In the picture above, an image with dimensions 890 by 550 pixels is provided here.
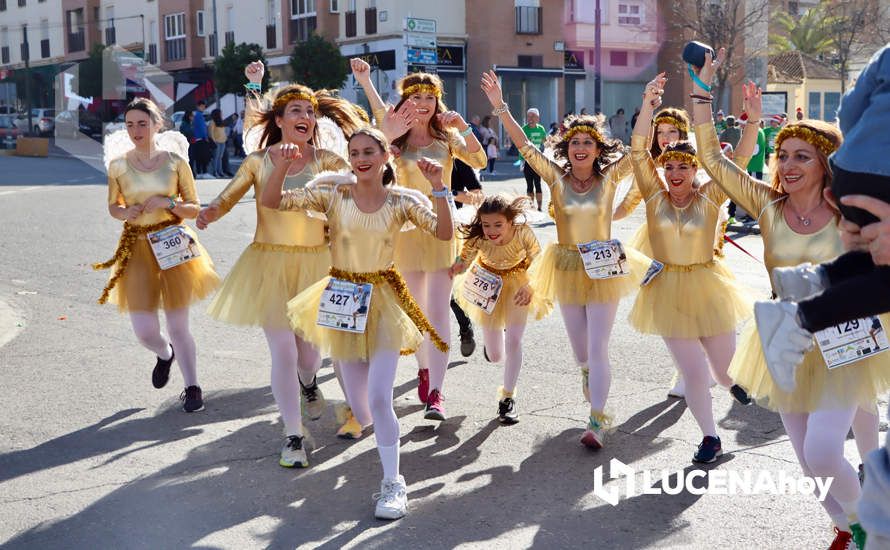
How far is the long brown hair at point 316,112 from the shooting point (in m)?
6.06

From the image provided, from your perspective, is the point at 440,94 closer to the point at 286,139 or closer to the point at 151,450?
the point at 286,139

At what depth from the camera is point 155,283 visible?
6.89 metres

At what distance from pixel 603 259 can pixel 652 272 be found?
36cm

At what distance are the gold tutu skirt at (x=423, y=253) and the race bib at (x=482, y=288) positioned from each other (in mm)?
186

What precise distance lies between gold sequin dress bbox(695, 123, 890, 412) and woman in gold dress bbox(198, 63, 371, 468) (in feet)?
6.78

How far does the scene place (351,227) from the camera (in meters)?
5.31

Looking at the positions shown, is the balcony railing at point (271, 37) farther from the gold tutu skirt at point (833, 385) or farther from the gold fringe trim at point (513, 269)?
the gold tutu skirt at point (833, 385)

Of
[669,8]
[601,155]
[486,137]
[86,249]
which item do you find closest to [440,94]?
[601,155]

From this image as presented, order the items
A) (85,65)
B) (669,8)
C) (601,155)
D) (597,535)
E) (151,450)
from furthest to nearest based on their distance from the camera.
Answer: (85,65)
(669,8)
(601,155)
(151,450)
(597,535)

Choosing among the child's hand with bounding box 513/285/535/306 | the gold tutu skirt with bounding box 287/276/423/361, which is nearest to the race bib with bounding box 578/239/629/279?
the child's hand with bounding box 513/285/535/306

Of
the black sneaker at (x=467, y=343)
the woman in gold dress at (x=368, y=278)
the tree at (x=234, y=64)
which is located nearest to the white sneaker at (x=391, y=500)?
the woman in gold dress at (x=368, y=278)

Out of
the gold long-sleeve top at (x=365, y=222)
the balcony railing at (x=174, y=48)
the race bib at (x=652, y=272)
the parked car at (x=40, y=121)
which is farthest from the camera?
the balcony railing at (x=174, y=48)

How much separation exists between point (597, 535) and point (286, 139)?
2.93 meters

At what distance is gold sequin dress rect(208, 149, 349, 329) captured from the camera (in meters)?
5.81
